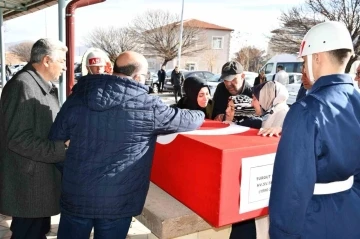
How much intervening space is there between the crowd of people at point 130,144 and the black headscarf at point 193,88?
1.73ft

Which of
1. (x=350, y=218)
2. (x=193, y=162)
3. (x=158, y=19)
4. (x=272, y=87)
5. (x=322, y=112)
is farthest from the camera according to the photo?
(x=158, y=19)

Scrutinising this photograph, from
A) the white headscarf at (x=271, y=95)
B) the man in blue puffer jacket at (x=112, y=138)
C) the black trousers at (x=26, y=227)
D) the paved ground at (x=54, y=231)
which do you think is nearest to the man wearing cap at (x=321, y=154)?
the man in blue puffer jacket at (x=112, y=138)

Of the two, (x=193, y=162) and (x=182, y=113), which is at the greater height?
(x=182, y=113)

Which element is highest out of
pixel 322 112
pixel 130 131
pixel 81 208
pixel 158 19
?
pixel 158 19

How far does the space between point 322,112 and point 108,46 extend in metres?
41.4

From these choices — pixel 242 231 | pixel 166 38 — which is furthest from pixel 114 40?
pixel 242 231

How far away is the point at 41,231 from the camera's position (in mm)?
2531

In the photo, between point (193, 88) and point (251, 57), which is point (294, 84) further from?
point (251, 57)

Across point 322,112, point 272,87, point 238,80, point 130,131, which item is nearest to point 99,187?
point 130,131

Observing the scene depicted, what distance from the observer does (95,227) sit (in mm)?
1793

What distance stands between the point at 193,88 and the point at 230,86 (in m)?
0.60

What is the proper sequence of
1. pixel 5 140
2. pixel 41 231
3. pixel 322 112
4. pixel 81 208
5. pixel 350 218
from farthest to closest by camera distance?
1. pixel 41 231
2. pixel 5 140
3. pixel 81 208
4. pixel 350 218
5. pixel 322 112

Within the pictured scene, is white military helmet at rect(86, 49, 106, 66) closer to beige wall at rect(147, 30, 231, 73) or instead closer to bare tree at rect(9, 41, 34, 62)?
beige wall at rect(147, 30, 231, 73)

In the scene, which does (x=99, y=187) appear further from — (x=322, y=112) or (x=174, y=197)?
(x=322, y=112)
